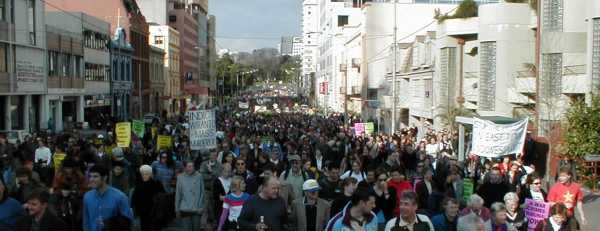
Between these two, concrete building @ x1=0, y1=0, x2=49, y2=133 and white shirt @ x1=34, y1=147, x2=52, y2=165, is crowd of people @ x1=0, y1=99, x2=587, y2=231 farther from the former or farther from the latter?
concrete building @ x1=0, y1=0, x2=49, y2=133

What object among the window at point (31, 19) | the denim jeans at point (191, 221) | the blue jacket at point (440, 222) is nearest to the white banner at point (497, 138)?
the denim jeans at point (191, 221)

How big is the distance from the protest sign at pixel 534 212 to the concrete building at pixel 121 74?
163ft

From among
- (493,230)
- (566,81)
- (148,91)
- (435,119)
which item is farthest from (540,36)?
(148,91)

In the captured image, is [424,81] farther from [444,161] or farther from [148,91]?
[148,91]

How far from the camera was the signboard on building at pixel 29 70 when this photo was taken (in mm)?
38631

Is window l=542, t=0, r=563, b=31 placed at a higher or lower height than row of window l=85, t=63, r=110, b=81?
higher

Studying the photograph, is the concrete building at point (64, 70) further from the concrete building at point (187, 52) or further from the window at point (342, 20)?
the window at point (342, 20)

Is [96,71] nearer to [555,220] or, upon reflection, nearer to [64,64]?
[64,64]

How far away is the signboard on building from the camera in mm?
38631

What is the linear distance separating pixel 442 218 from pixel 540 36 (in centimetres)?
1999

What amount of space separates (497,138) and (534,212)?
7.24m

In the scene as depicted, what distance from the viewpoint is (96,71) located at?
55.1 meters

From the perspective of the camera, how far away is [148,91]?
241 feet

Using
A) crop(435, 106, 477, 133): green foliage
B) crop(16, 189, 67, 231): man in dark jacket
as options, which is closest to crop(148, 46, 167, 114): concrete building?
crop(435, 106, 477, 133): green foliage
